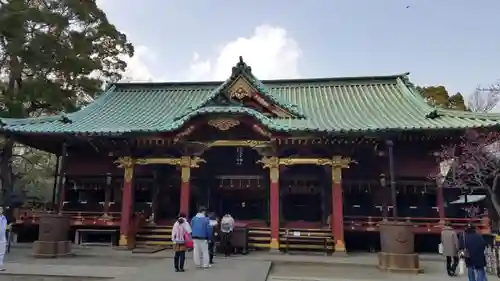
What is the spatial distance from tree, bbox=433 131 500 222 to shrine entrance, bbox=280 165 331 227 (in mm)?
4914

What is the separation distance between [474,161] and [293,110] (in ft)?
25.7

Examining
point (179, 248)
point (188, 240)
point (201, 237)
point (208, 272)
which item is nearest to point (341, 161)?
point (201, 237)

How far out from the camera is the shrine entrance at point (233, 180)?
18938 mm

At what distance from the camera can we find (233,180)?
19031 millimetres

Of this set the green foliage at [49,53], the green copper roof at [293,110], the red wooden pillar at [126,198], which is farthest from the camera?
the green foliage at [49,53]

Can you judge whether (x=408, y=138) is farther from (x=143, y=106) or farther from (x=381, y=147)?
(x=143, y=106)

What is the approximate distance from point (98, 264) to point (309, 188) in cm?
994

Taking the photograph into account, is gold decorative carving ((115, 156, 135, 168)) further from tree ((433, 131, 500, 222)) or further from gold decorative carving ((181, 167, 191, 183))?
tree ((433, 131, 500, 222))

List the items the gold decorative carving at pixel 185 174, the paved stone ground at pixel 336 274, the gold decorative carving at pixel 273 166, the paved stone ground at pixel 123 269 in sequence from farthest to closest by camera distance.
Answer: the gold decorative carving at pixel 185 174 → the gold decorative carving at pixel 273 166 → the paved stone ground at pixel 336 274 → the paved stone ground at pixel 123 269

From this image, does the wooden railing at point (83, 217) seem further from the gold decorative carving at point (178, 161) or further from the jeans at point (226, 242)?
the jeans at point (226, 242)

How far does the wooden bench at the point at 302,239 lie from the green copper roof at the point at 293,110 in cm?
433

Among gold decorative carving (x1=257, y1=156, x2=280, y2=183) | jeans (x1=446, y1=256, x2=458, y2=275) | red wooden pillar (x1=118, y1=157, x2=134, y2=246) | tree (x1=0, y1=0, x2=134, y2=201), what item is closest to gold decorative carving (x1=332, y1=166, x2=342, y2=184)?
gold decorative carving (x1=257, y1=156, x2=280, y2=183)

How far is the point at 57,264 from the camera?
12.3 m

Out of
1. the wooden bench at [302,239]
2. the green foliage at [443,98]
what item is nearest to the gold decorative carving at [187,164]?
the wooden bench at [302,239]
